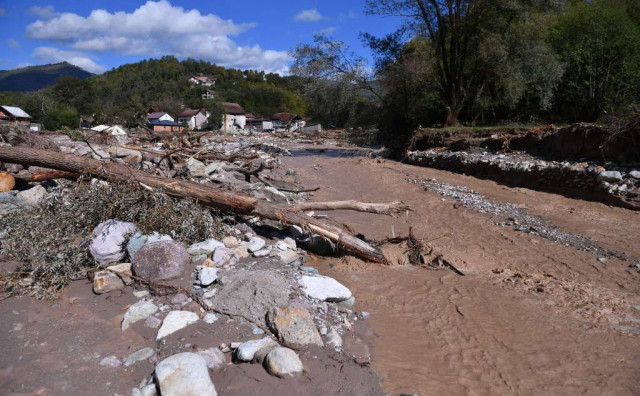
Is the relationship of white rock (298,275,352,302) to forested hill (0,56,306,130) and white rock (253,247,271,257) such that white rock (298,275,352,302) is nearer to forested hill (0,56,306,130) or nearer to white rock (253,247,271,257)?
white rock (253,247,271,257)

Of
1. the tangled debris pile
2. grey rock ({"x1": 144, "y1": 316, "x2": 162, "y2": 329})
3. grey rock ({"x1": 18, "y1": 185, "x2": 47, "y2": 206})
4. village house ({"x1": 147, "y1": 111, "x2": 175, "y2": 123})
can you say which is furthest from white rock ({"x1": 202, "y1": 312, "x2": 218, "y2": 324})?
village house ({"x1": 147, "y1": 111, "x2": 175, "y2": 123})

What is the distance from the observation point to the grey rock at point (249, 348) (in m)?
3.20

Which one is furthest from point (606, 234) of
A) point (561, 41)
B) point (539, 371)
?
point (561, 41)

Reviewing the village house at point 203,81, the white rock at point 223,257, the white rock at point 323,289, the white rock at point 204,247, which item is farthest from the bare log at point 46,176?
the village house at point 203,81

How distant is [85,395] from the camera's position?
2748mm

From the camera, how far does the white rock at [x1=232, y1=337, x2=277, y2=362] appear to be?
3.20 m

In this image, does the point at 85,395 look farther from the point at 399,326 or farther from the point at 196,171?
the point at 196,171

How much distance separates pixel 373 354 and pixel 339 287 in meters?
0.96

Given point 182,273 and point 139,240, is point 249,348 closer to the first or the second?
point 182,273

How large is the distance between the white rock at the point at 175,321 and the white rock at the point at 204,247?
4.15ft

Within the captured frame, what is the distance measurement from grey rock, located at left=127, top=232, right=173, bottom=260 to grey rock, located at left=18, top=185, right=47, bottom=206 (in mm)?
2447

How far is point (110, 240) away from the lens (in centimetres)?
462

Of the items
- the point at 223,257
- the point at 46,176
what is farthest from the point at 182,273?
the point at 46,176

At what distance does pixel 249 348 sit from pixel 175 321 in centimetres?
80
